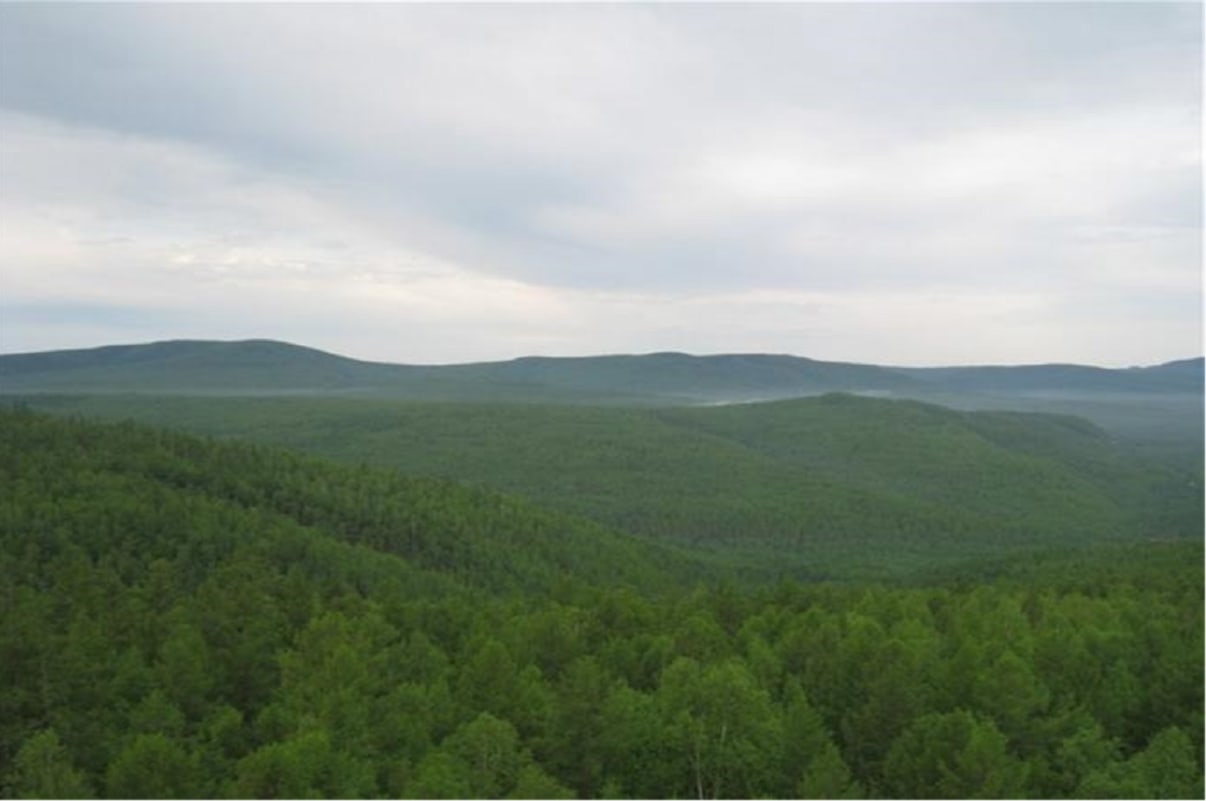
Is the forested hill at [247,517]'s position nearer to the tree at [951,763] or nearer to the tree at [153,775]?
the tree at [153,775]

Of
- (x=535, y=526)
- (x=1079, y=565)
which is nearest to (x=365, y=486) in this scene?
(x=535, y=526)

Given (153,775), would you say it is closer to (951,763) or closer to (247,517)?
(951,763)

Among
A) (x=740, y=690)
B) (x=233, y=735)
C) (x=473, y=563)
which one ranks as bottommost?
(x=473, y=563)

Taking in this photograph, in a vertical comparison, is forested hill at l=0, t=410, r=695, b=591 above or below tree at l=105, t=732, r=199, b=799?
below

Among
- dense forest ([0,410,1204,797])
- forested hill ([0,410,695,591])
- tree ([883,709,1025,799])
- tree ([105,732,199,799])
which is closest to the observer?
tree ([883,709,1025,799])

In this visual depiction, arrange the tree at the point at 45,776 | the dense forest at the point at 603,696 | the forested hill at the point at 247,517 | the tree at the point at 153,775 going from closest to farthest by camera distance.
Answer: the tree at the point at 45,776, the tree at the point at 153,775, the dense forest at the point at 603,696, the forested hill at the point at 247,517

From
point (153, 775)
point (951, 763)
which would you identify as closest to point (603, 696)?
point (951, 763)

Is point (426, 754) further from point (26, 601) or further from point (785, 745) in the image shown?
point (26, 601)

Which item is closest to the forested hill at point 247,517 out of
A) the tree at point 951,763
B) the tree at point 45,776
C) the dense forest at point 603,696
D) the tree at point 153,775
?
the dense forest at point 603,696

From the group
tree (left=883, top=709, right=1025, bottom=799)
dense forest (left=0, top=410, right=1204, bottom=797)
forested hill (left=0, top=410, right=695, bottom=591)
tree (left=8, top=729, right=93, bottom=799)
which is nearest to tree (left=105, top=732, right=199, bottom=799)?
dense forest (left=0, top=410, right=1204, bottom=797)

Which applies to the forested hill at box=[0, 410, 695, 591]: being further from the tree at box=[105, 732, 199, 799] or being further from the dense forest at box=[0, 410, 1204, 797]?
the tree at box=[105, 732, 199, 799]

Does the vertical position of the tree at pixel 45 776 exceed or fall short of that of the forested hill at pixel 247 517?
it exceeds it
